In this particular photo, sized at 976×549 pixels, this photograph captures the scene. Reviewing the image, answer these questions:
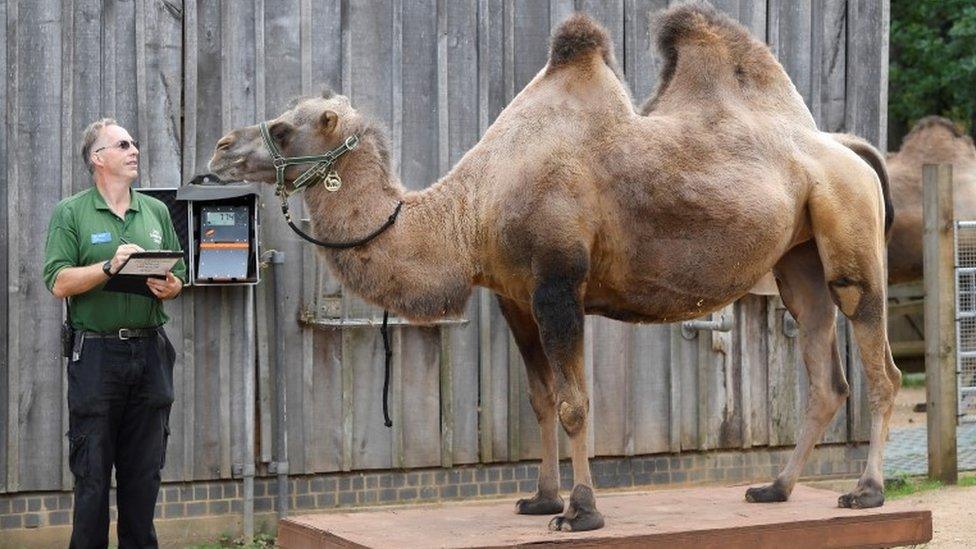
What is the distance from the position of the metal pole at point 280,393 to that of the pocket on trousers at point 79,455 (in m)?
2.46

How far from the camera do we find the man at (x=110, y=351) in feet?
24.0

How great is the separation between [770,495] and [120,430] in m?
3.33

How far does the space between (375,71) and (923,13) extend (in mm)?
11102

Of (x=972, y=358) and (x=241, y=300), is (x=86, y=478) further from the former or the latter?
(x=972, y=358)

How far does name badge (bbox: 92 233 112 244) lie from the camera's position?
7406mm

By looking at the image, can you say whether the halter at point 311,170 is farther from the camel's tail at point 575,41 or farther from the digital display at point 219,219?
the digital display at point 219,219

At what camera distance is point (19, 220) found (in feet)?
30.1

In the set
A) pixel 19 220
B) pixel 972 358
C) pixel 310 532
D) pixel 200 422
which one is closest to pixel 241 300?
pixel 200 422

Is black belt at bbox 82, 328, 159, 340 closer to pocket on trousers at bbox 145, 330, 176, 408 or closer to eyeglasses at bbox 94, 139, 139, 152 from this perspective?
pocket on trousers at bbox 145, 330, 176, 408

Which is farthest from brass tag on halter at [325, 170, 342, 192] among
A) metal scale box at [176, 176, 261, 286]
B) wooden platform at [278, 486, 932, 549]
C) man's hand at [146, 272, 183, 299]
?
metal scale box at [176, 176, 261, 286]

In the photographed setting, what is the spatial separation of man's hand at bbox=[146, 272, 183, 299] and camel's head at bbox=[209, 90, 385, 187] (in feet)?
1.84

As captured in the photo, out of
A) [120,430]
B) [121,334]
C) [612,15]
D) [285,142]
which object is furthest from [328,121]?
[612,15]

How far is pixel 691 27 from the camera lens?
312 inches

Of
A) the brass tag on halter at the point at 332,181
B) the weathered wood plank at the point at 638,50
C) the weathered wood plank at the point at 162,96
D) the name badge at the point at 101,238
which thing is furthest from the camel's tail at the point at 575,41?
the weathered wood plank at the point at 638,50
